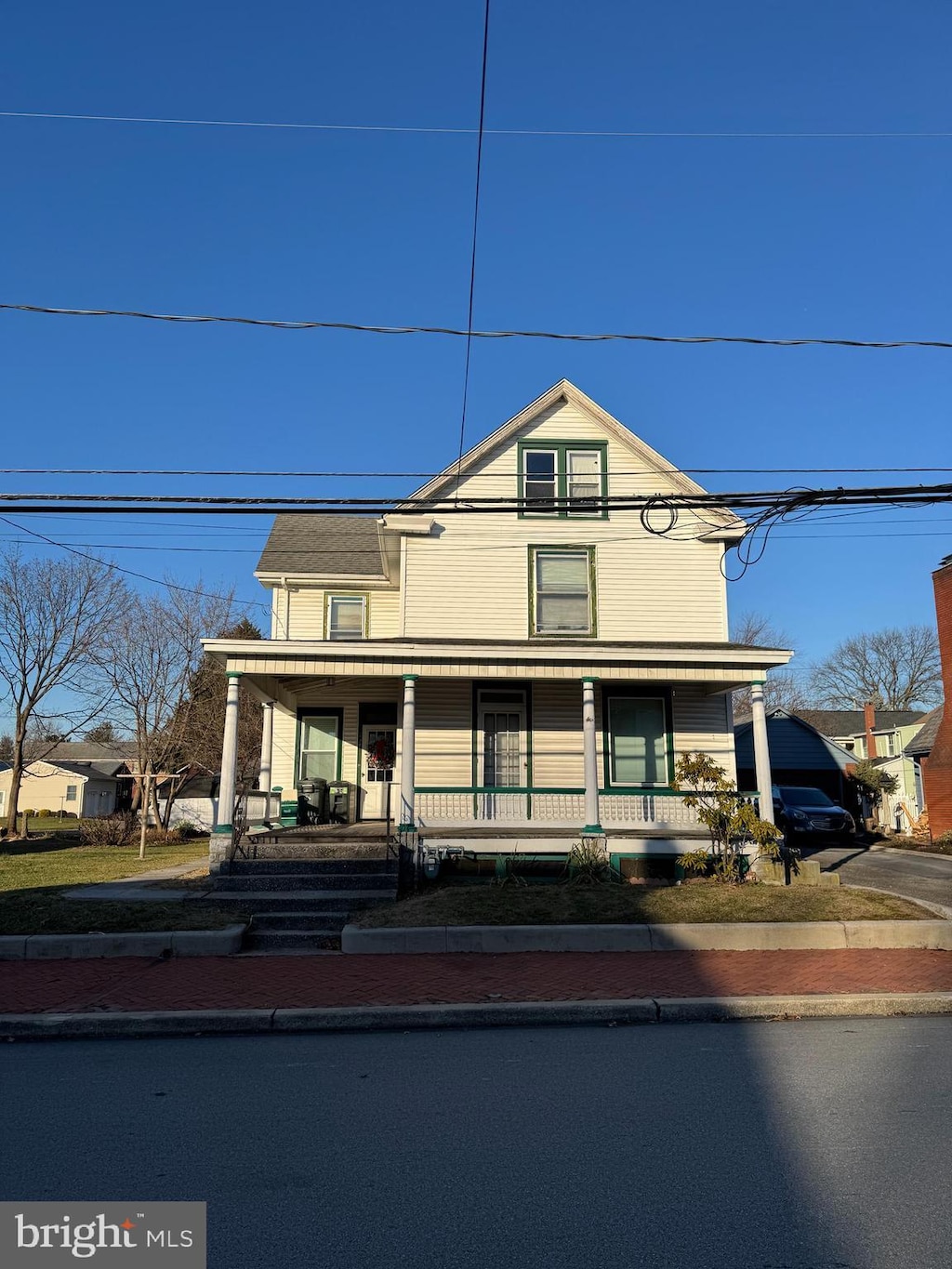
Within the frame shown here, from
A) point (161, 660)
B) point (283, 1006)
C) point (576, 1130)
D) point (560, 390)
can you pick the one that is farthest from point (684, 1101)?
point (161, 660)

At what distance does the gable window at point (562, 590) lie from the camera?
60.1 ft

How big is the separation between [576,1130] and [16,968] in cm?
734

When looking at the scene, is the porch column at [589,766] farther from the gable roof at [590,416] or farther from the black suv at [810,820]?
the black suv at [810,820]

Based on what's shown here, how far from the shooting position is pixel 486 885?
524 inches

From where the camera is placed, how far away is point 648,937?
11.0 m

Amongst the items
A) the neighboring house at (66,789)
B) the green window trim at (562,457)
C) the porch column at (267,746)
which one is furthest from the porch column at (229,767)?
the neighboring house at (66,789)

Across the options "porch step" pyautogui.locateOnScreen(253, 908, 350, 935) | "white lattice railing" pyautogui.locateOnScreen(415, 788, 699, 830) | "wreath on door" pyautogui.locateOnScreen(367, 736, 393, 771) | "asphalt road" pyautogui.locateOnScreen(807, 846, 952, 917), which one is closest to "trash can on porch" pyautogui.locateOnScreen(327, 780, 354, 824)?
"wreath on door" pyautogui.locateOnScreen(367, 736, 393, 771)

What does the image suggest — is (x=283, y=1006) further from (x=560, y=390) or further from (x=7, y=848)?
(x=7, y=848)

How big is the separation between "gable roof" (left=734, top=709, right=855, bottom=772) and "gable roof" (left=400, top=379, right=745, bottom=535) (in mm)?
19141

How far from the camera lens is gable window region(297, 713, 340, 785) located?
62.0ft

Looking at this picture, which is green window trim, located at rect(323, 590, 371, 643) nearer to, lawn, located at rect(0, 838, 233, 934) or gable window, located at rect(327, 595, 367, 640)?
gable window, located at rect(327, 595, 367, 640)

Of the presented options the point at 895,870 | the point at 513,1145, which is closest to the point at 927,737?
the point at 895,870

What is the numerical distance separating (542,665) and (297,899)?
5.91m

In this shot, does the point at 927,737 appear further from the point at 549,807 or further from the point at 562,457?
the point at 549,807
